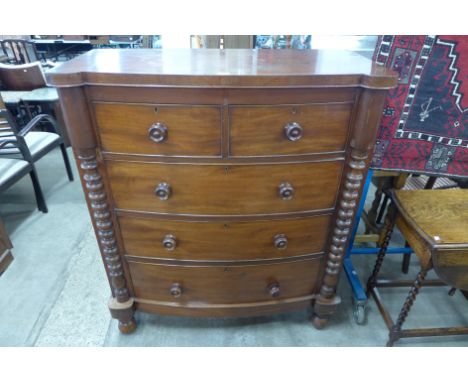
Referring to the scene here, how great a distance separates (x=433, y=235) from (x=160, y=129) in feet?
3.82

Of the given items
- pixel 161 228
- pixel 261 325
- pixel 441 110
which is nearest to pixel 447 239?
pixel 441 110

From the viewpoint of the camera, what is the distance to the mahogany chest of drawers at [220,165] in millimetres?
1010

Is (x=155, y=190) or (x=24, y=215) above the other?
(x=155, y=190)

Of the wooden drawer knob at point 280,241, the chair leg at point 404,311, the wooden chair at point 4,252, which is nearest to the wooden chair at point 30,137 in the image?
the wooden chair at point 4,252

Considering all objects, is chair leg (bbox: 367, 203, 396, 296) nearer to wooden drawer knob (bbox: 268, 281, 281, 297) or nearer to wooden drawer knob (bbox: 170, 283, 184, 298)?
wooden drawer knob (bbox: 268, 281, 281, 297)

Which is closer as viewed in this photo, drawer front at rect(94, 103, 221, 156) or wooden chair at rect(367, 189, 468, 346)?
drawer front at rect(94, 103, 221, 156)

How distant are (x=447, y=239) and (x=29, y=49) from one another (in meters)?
6.25

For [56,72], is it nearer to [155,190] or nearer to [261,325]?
[155,190]

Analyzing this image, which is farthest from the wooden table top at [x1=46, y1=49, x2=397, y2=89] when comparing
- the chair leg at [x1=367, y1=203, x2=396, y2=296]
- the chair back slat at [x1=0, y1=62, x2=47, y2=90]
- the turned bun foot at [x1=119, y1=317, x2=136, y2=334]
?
the chair back slat at [x1=0, y1=62, x2=47, y2=90]

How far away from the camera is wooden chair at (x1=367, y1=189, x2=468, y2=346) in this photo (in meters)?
1.27

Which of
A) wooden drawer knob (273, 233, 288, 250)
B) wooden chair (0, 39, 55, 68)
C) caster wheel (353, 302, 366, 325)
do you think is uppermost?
wooden chair (0, 39, 55, 68)

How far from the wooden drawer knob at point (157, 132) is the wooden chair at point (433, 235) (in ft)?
3.68

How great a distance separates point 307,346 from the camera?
5.38ft

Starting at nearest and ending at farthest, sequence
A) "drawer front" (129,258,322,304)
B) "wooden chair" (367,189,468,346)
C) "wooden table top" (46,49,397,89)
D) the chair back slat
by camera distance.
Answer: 1. "wooden table top" (46,49,397,89)
2. "wooden chair" (367,189,468,346)
3. "drawer front" (129,258,322,304)
4. the chair back slat
